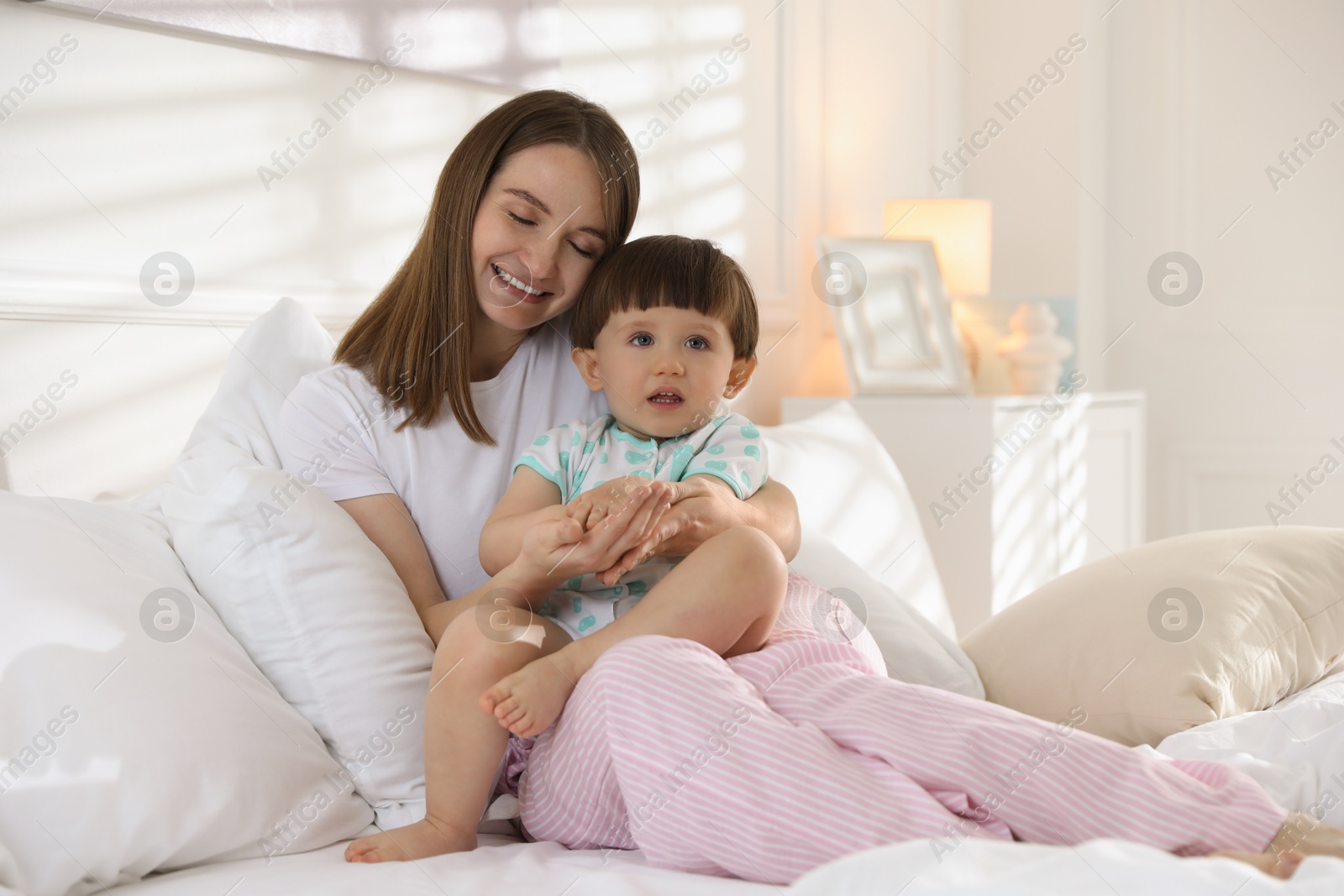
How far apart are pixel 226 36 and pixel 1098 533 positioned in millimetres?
2353

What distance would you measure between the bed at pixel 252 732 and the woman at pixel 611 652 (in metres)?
0.06

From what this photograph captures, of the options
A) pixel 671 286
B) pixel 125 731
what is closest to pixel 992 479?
pixel 671 286

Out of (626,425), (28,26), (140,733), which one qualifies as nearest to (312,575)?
(140,733)

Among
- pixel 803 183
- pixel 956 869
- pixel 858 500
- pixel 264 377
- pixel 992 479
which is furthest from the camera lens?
pixel 803 183

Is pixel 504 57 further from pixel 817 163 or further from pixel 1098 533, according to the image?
pixel 1098 533

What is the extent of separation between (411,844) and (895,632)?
74 centimetres

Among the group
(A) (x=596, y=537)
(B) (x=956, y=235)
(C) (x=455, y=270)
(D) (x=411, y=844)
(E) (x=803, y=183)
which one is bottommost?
(D) (x=411, y=844)

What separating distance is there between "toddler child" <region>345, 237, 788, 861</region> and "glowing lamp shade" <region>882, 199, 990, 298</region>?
180cm

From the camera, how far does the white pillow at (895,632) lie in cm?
149

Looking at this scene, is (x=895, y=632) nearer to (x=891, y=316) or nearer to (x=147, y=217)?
(x=147, y=217)

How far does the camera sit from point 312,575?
43.8 inches

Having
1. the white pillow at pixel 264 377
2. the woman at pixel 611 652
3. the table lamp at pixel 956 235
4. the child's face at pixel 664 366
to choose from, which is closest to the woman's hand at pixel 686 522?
the woman at pixel 611 652

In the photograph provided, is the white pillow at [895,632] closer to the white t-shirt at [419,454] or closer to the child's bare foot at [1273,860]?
the white t-shirt at [419,454]

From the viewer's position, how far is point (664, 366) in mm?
1269
